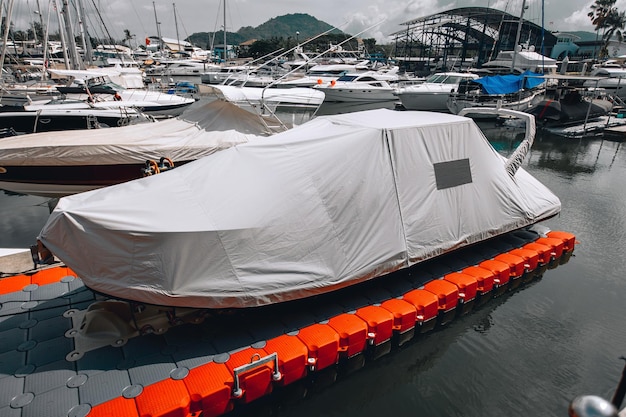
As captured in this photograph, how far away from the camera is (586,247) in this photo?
28.8ft

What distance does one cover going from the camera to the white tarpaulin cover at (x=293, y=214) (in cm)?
Answer: 396

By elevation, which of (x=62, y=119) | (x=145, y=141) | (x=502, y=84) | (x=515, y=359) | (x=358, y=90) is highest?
(x=502, y=84)

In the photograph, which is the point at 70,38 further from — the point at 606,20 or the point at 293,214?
the point at 606,20

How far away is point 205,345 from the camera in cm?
438

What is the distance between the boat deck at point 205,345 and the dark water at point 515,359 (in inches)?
9.9

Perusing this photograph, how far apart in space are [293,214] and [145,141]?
20.1 ft

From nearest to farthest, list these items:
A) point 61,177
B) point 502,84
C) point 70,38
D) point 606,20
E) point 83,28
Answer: point 61,177, point 70,38, point 502,84, point 83,28, point 606,20

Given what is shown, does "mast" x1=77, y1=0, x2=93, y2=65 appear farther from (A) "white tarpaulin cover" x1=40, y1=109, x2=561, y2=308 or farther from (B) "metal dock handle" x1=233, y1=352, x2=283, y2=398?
(B) "metal dock handle" x1=233, y1=352, x2=283, y2=398

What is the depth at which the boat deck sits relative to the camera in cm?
366

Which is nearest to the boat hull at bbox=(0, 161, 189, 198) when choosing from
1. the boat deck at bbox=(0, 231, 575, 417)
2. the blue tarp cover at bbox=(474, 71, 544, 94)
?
the boat deck at bbox=(0, 231, 575, 417)

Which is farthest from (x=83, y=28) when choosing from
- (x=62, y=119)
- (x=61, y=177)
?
(x=61, y=177)

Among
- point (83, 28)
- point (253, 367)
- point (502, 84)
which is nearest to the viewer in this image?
point (253, 367)

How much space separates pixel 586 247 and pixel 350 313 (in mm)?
7098

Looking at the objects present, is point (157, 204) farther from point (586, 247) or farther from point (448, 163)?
point (586, 247)
